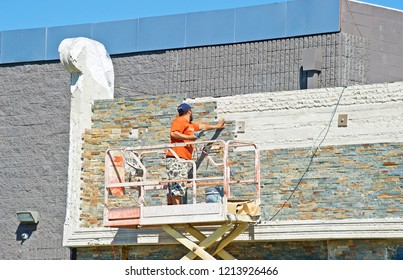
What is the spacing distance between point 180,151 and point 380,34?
4627 millimetres

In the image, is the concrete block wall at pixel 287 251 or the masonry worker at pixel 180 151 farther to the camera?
the masonry worker at pixel 180 151

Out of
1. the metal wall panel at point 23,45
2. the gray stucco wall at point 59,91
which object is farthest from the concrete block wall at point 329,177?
the metal wall panel at point 23,45

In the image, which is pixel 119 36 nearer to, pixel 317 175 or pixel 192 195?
pixel 192 195

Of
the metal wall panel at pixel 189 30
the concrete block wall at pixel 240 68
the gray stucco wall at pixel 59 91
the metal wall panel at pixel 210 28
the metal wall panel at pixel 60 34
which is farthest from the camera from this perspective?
the metal wall panel at pixel 60 34

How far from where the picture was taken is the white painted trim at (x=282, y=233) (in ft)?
58.6

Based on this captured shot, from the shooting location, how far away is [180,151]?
18.9 m

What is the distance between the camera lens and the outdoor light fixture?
2156 cm

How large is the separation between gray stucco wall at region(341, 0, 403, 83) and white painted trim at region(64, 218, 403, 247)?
3525 mm

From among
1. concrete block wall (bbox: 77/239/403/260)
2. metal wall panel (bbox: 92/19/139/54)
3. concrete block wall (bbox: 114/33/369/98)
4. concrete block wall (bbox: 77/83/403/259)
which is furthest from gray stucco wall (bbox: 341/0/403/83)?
metal wall panel (bbox: 92/19/139/54)

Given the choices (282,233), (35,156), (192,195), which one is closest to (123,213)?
(192,195)

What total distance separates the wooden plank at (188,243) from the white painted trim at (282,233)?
618 mm

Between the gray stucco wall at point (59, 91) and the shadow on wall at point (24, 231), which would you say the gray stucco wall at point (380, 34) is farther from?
the shadow on wall at point (24, 231)

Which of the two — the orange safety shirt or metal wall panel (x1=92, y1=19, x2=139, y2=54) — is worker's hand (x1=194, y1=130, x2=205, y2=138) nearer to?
the orange safety shirt
